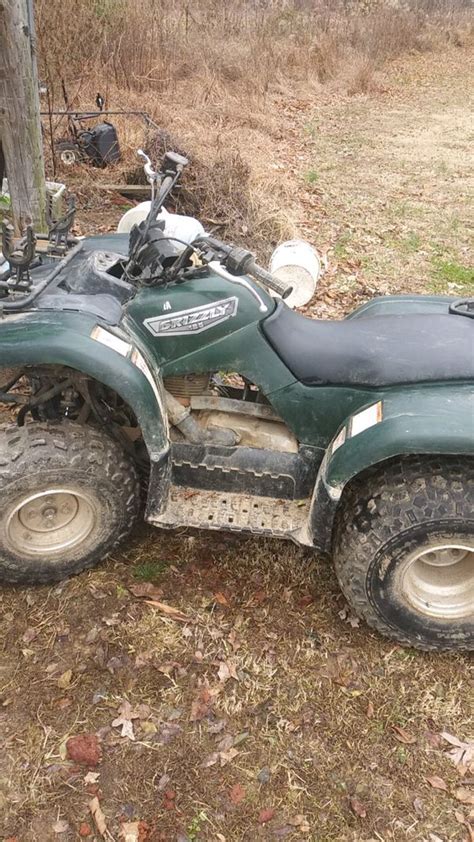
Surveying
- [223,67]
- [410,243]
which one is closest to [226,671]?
[410,243]

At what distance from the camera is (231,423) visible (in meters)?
2.79

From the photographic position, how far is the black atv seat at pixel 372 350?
2.38 meters

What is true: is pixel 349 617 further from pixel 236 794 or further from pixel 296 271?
pixel 296 271

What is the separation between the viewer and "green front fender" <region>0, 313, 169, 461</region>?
7.37 feet

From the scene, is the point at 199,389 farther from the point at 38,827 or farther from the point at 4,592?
the point at 38,827

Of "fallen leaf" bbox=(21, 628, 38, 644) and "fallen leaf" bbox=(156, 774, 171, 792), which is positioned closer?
"fallen leaf" bbox=(156, 774, 171, 792)

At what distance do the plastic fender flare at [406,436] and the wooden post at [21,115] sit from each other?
305 centimetres

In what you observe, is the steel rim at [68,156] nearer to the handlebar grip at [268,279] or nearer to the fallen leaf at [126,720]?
the handlebar grip at [268,279]

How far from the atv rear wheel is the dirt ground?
168mm

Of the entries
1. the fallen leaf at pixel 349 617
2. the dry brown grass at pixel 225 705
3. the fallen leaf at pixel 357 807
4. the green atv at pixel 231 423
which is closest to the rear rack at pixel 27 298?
the green atv at pixel 231 423

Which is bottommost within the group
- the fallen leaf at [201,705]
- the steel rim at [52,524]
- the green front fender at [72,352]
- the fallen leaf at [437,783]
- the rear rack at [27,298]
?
the fallen leaf at [437,783]

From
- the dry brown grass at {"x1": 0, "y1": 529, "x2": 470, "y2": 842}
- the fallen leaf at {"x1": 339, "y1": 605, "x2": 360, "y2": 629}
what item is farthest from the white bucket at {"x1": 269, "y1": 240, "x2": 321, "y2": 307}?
the fallen leaf at {"x1": 339, "y1": 605, "x2": 360, "y2": 629}

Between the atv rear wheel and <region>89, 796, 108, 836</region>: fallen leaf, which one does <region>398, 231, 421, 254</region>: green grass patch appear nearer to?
the atv rear wheel

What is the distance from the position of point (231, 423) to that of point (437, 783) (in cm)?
154
